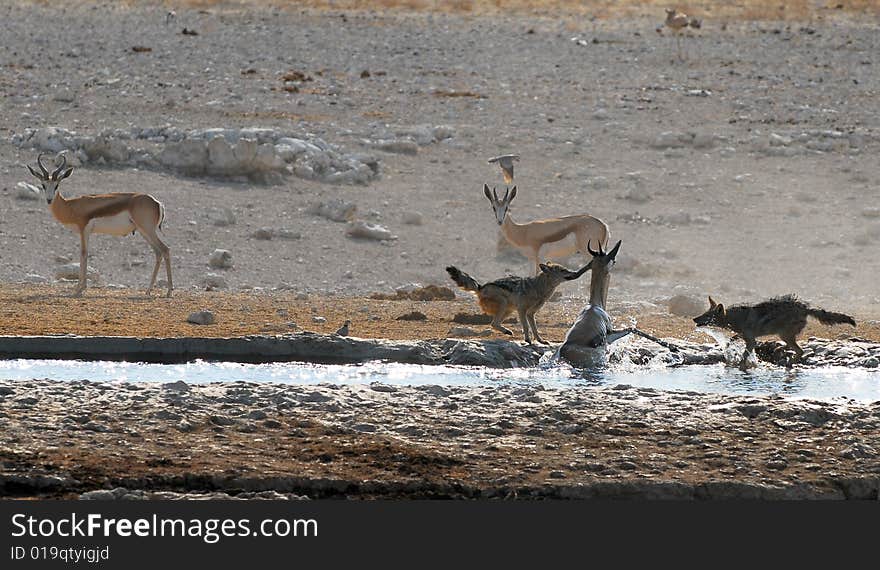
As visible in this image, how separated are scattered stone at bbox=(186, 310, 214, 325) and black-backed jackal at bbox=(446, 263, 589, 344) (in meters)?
1.89

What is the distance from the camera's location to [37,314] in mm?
12414

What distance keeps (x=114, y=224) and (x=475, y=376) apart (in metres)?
6.54

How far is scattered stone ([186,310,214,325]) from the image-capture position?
1203 cm

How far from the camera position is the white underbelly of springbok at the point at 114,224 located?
1500 cm

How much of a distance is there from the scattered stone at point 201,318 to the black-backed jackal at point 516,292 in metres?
1.89

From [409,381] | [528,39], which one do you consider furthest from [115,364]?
[528,39]

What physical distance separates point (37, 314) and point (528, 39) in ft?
50.1

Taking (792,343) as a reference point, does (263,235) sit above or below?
above

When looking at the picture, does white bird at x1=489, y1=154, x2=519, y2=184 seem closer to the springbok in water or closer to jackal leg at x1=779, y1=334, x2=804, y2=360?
the springbok in water

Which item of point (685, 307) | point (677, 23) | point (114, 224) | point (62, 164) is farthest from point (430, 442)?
point (677, 23)

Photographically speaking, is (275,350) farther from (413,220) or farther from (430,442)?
(413,220)

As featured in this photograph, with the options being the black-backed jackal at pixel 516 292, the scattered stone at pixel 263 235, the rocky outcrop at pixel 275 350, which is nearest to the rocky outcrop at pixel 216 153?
the scattered stone at pixel 263 235

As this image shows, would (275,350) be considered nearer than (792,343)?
Yes

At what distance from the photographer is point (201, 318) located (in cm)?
1205
